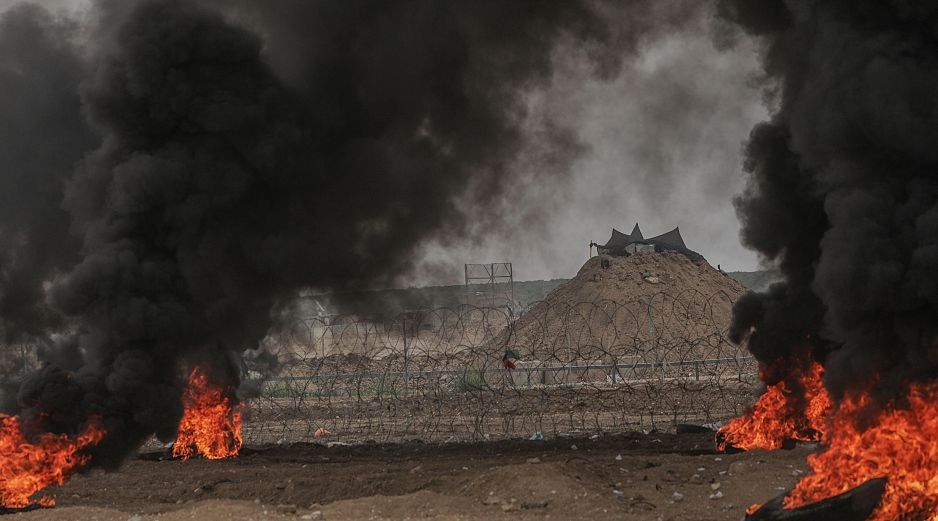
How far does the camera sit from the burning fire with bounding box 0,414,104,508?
13242 millimetres

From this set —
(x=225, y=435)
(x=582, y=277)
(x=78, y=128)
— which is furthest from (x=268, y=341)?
(x=582, y=277)

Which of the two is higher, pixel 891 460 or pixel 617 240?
pixel 617 240

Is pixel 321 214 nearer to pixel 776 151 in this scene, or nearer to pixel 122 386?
pixel 122 386

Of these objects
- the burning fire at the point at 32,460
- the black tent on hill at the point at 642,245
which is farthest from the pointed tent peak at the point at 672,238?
the burning fire at the point at 32,460

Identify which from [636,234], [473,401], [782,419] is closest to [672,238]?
[636,234]

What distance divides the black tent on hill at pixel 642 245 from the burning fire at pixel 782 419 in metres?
42.1

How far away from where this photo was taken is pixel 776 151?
17391 mm

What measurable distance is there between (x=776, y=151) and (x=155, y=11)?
1244 cm

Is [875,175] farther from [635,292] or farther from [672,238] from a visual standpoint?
[672,238]

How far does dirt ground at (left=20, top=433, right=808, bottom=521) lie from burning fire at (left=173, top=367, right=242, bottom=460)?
1.28 meters

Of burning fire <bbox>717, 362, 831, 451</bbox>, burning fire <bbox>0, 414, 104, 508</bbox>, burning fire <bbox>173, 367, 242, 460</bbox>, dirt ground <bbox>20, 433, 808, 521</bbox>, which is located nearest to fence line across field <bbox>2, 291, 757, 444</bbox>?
burning fire <bbox>173, 367, 242, 460</bbox>

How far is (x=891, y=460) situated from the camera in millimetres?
9594

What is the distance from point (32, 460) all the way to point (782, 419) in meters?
12.3

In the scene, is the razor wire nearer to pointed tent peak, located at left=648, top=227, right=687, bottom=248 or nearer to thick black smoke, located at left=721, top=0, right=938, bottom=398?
thick black smoke, located at left=721, top=0, right=938, bottom=398
